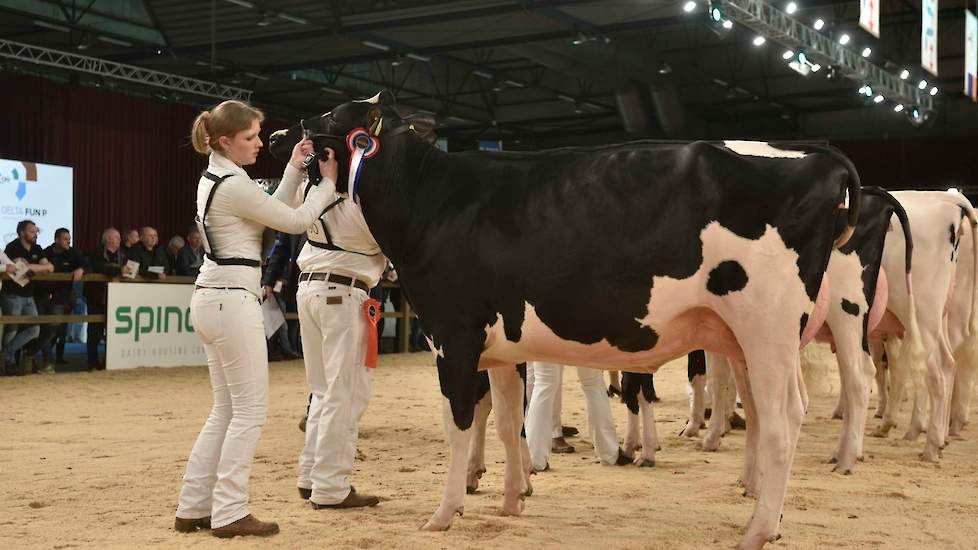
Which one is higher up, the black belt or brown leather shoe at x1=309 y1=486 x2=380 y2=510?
the black belt

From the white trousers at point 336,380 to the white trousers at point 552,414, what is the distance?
1.31 meters

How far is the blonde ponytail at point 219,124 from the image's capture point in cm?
438

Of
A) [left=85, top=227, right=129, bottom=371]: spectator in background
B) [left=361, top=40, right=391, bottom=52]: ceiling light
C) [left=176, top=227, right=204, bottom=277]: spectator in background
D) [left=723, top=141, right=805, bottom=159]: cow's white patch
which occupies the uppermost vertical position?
[left=361, top=40, right=391, bottom=52]: ceiling light

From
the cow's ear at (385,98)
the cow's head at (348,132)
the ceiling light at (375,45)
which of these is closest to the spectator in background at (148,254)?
the ceiling light at (375,45)

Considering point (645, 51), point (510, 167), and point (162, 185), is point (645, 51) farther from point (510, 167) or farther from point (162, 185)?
point (510, 167)

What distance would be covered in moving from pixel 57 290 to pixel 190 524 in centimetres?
923

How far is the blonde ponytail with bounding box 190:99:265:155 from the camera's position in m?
4.38

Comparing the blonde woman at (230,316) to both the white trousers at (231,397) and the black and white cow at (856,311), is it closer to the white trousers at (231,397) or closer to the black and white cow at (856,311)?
the white trousers at (231,397)

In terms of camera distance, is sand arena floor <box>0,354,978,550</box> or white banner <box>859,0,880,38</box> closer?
sand arena floor <box>0,354,978,550</box>

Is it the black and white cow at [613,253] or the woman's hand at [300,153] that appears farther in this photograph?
the woman's hand at [300,153]

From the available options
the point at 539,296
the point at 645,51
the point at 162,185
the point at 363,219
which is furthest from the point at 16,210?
the point at 539,296

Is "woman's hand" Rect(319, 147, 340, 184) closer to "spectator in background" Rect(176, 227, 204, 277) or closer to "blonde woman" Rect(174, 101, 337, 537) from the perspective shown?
"blonde woman" Rect(174, 101, 337, 537)

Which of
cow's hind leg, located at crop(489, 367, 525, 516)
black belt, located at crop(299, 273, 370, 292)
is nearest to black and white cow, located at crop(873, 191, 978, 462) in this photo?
cow's hind leg, located at crop(489, 367, 525, 516)

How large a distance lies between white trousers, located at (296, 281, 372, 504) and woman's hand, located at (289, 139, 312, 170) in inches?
27.8
